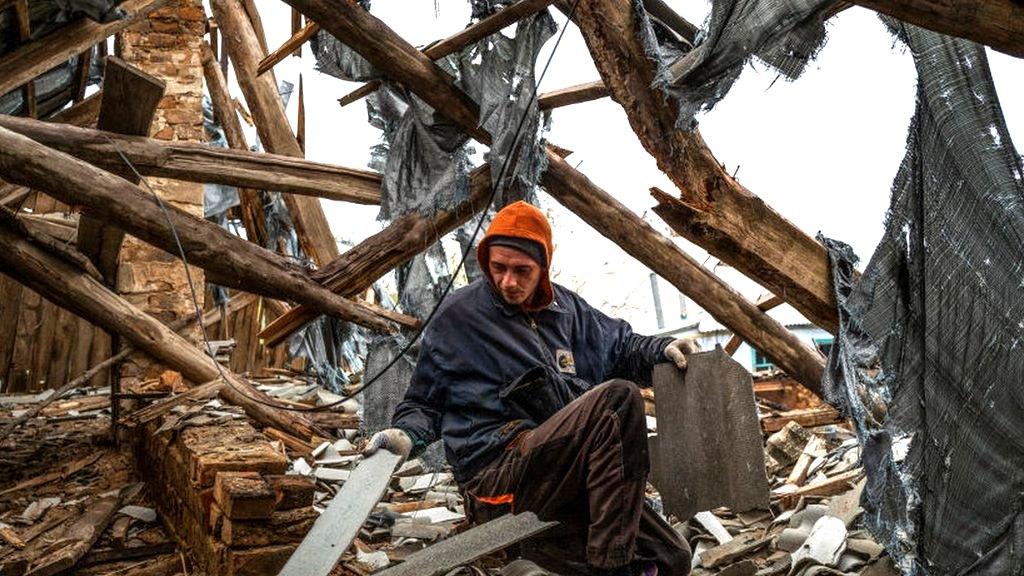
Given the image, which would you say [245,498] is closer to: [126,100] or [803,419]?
[126,100]

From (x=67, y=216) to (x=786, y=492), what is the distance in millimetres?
8766

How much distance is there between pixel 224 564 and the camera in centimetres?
407

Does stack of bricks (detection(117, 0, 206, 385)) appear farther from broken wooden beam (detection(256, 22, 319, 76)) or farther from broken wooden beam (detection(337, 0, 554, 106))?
broken wooden beam (detection(337, 0, 554, 106))

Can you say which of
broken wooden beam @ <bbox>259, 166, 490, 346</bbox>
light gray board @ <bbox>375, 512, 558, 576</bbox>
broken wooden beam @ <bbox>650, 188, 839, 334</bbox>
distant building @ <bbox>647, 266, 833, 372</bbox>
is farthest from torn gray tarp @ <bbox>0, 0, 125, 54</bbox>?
distant building @ <bbox>647, 266, 833, 372</bbox>

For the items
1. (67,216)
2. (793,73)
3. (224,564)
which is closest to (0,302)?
(67,216)

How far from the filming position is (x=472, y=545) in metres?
3.56

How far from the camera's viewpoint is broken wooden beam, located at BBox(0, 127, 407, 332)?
4723 mm

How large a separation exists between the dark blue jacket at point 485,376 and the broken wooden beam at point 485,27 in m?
1.56

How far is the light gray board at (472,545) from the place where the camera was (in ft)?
11.4

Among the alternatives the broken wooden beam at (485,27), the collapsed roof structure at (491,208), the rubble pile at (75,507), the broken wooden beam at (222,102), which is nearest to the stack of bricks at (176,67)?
the collapsed roof structure at (491,208)

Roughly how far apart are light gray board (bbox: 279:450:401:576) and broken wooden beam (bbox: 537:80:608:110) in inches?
101

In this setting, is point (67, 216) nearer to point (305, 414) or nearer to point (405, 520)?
point (305, 414)

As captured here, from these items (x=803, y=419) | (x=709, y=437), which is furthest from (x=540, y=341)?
(x=803, y=419)

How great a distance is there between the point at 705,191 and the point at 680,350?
2.62 feet
